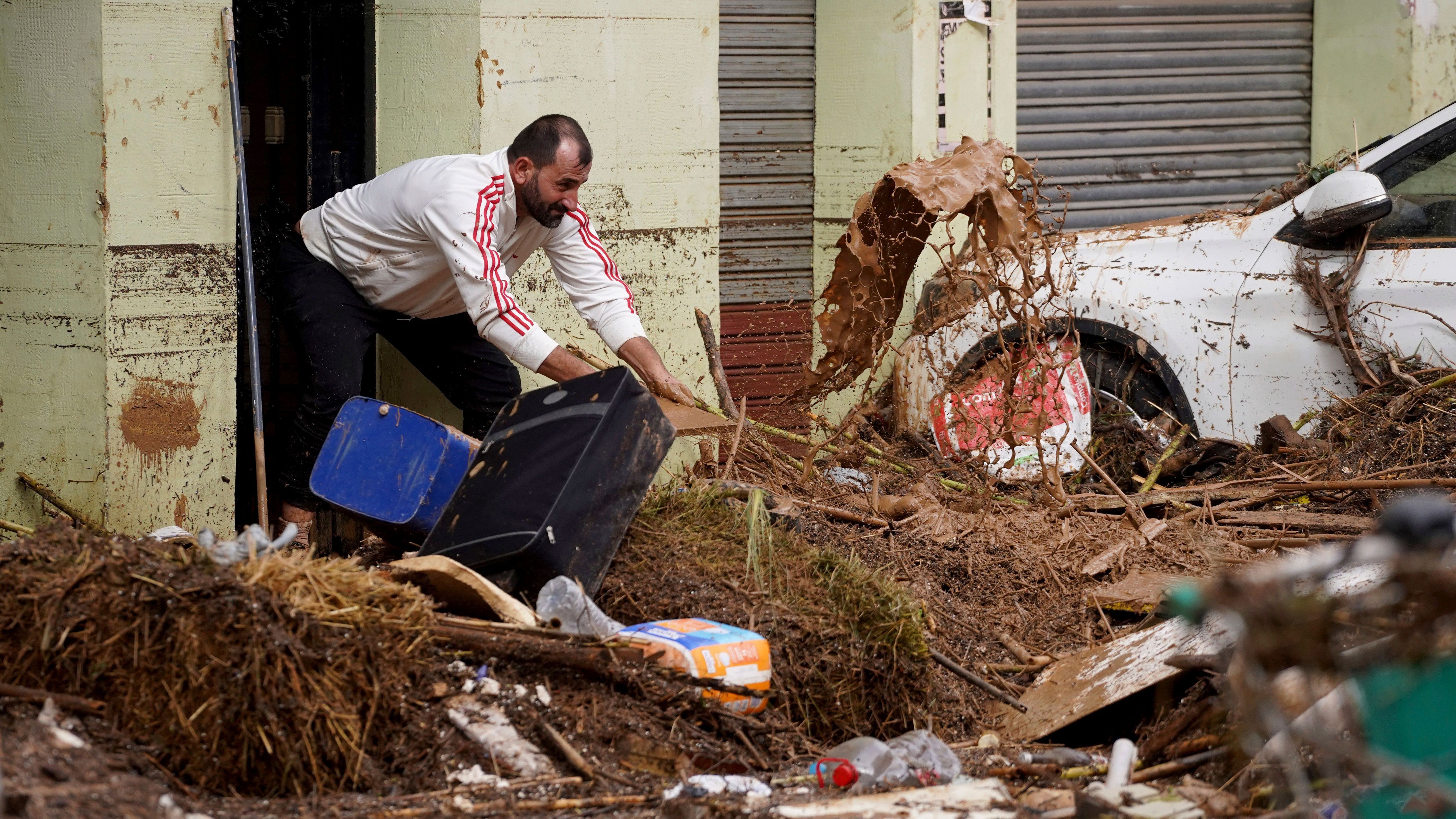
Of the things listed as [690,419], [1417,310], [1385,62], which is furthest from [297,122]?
[1385,62]

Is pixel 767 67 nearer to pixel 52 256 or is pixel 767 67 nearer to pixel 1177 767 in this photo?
pixel 52 256

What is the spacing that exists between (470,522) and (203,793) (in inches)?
46.3

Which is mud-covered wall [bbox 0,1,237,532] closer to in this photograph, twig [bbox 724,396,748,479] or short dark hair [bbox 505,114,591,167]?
short dark hair [bbox 505,114,591,167]

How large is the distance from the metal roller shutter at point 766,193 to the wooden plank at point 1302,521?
2.63 m

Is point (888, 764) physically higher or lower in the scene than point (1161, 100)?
lower

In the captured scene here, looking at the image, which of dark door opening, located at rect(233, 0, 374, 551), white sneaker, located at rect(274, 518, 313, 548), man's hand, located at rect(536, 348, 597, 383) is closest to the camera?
man's hand, located at rect(536, 348, 597, 383)

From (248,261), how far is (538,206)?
1155 mm

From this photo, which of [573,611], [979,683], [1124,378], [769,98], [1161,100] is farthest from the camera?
[1161,100]

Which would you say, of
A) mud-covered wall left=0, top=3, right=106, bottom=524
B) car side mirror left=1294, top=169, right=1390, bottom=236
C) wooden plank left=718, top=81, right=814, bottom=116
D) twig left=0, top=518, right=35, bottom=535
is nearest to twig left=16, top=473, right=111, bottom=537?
mud-covered wall left=0, top=3, right=106, bottom=524

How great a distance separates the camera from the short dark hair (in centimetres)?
470

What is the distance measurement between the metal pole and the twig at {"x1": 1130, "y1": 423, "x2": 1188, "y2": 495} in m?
3.52

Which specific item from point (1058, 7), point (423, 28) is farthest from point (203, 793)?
point (1058, 7)

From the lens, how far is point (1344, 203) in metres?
5.41

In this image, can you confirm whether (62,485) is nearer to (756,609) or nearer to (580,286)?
(580,286)
